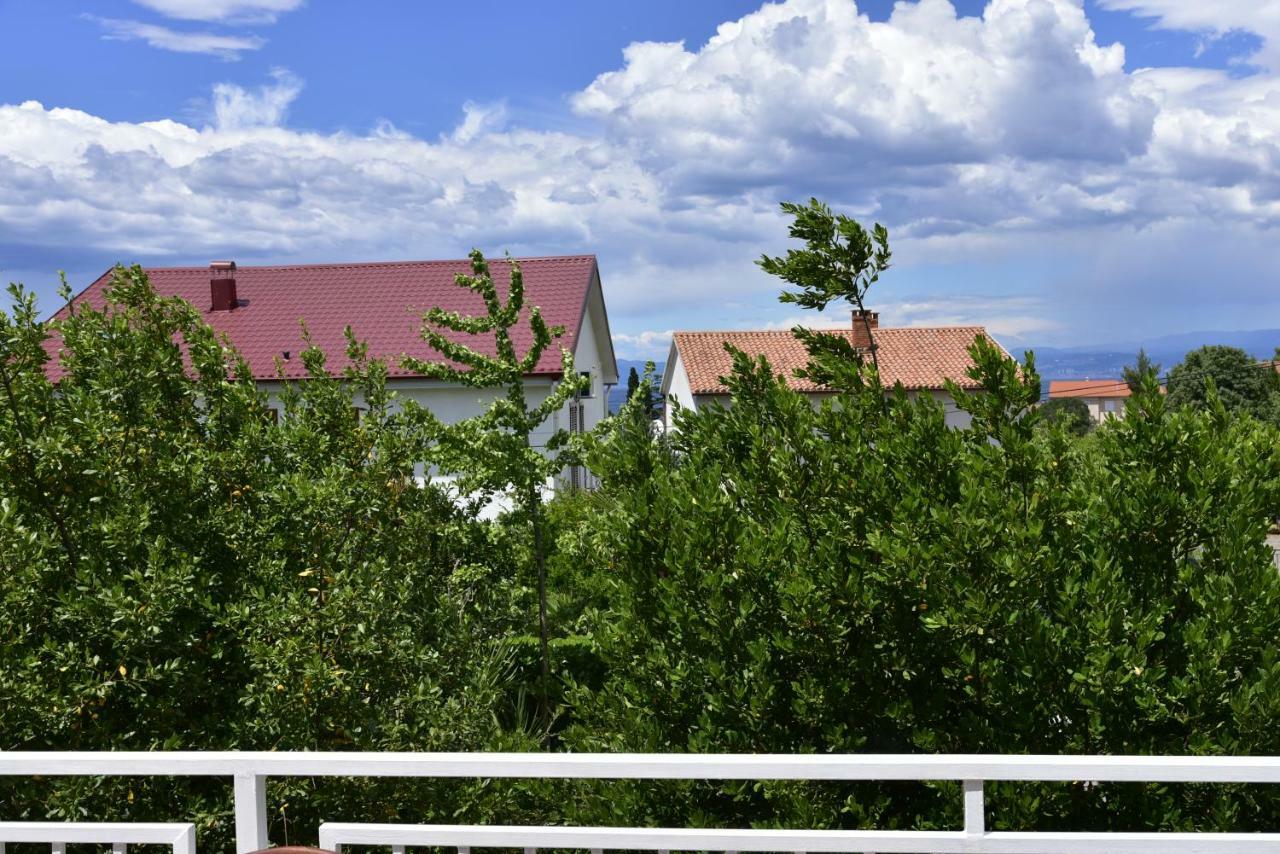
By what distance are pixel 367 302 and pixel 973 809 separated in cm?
2463

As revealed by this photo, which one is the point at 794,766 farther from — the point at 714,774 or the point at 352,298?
the point at 352,298

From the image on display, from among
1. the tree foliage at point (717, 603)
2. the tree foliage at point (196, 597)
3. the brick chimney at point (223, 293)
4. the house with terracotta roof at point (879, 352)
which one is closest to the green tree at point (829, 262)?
the tree foliage at point (717, 603)

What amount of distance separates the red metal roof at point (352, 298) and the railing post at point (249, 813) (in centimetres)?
2009

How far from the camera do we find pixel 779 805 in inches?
155

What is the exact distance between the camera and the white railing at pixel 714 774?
102 inches

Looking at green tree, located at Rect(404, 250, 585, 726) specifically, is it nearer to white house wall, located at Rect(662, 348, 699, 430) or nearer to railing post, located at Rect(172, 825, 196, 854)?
railing post, located at Rect(172, 825, 196, 854)

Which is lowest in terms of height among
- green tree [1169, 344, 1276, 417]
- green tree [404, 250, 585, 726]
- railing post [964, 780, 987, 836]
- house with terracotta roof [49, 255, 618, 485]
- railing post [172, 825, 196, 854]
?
railing post [172, 825, 196, 854]

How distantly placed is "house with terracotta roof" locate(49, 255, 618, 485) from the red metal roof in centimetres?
2

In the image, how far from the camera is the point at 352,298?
26141 millimetres

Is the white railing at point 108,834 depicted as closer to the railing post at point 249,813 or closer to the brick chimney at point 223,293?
the railing post at point 249,813

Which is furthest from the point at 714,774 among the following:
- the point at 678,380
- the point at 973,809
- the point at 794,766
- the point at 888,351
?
the point at 678,380

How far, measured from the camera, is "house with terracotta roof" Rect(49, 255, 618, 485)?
24016 millimetres

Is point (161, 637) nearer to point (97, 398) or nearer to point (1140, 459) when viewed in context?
point (97, 398)

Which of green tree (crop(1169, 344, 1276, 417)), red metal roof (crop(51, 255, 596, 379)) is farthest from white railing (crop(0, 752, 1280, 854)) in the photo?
green tree (crop(1169, 344, 1276, 417))
